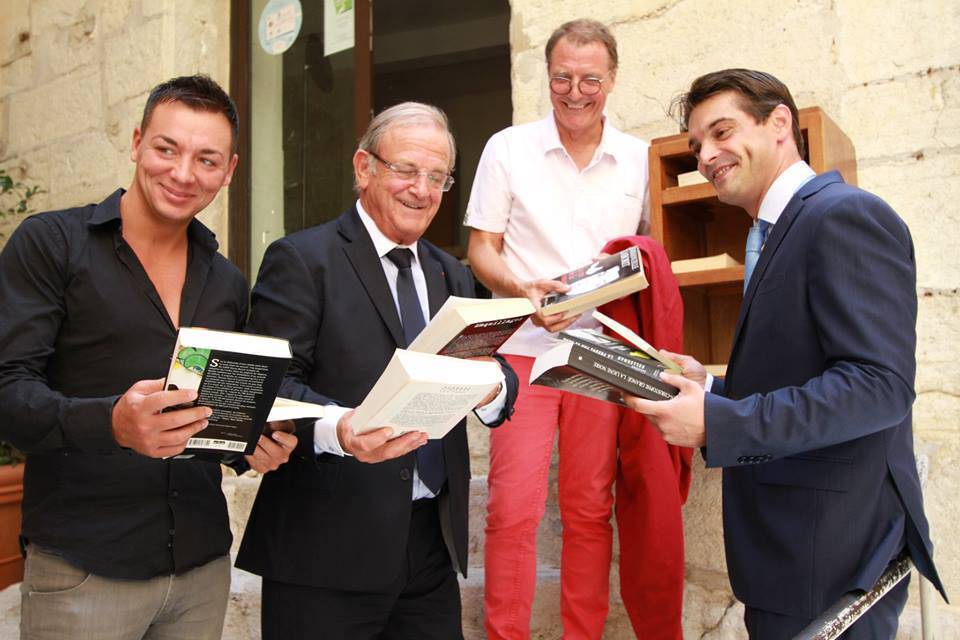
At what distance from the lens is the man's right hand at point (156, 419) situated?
4.44ft

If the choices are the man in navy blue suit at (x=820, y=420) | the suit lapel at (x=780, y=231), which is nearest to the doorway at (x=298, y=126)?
the suit lapel at (x=780, y=231)

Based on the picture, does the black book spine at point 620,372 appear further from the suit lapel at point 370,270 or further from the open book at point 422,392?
the suit lapel at point 370,270

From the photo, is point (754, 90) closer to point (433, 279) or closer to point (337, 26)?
point (433, 279)

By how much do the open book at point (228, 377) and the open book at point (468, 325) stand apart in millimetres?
339

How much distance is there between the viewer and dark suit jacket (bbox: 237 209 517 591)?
1763mm

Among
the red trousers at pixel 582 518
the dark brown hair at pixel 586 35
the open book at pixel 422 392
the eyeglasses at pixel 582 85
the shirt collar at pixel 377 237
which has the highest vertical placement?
the dark brown hair at pixel 586 35

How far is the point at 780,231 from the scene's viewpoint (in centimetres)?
165

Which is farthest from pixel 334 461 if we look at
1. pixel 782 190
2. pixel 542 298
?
pixel 782 190

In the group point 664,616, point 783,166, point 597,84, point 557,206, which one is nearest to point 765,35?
point 597,84

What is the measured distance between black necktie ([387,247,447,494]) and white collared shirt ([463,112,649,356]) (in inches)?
29.8

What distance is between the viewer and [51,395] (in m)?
1.54

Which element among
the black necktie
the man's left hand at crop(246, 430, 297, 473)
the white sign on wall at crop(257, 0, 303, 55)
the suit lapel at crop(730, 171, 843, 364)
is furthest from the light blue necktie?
the white sign on wall at crop(257, 0, 303, 55)

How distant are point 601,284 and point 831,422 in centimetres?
84

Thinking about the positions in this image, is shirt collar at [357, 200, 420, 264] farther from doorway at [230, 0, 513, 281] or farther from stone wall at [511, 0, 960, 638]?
doorway at [230, 0, 513, 281]
